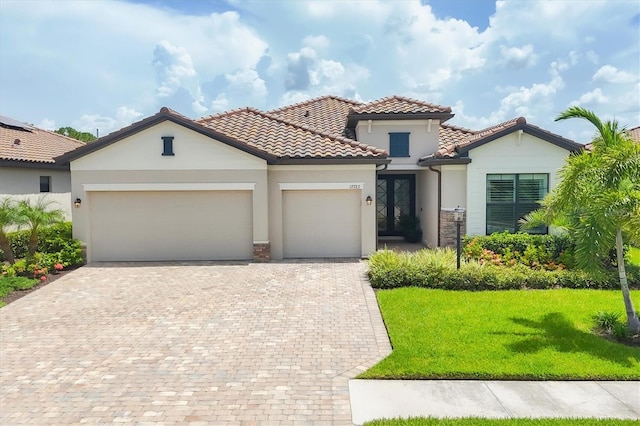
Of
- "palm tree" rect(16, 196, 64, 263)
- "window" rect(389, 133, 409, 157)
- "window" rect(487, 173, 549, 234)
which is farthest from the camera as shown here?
"window" rect(389, 133, 409, 157)

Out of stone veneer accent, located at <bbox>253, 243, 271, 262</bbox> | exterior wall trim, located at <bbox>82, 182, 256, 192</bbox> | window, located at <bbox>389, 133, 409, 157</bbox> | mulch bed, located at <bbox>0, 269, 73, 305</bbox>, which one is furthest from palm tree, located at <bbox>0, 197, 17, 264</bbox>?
window, located at <bbox>389, 133, 409, 157</bbox>

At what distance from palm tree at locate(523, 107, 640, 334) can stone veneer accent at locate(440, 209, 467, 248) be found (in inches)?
273

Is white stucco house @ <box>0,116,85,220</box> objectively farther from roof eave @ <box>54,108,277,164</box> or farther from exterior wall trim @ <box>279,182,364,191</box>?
exterior wall trim @ <box>279,182,364,191</box>

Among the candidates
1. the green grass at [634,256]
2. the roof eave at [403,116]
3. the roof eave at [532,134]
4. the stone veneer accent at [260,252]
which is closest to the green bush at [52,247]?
the stone veneer accent at [260,252]

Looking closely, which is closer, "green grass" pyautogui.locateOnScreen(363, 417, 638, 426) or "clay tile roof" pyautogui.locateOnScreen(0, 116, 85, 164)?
"green grass" pyautogui.locateOnScreen(363, 417, 638, 426)

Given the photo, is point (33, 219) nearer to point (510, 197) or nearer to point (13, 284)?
point (13, 284)

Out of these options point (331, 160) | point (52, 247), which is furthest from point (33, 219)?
point (331, 160)

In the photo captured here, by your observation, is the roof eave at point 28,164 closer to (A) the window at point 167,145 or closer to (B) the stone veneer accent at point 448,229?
(A) the window at point 167,145

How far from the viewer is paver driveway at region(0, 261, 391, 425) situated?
5797 millimetres

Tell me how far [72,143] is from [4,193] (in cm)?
975

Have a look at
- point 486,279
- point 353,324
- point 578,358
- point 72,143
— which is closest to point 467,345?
point 578,358

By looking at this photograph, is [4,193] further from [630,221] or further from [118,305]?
[630,221]

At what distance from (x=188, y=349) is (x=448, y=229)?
10819 millimetres

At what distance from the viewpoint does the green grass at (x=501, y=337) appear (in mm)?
6676
